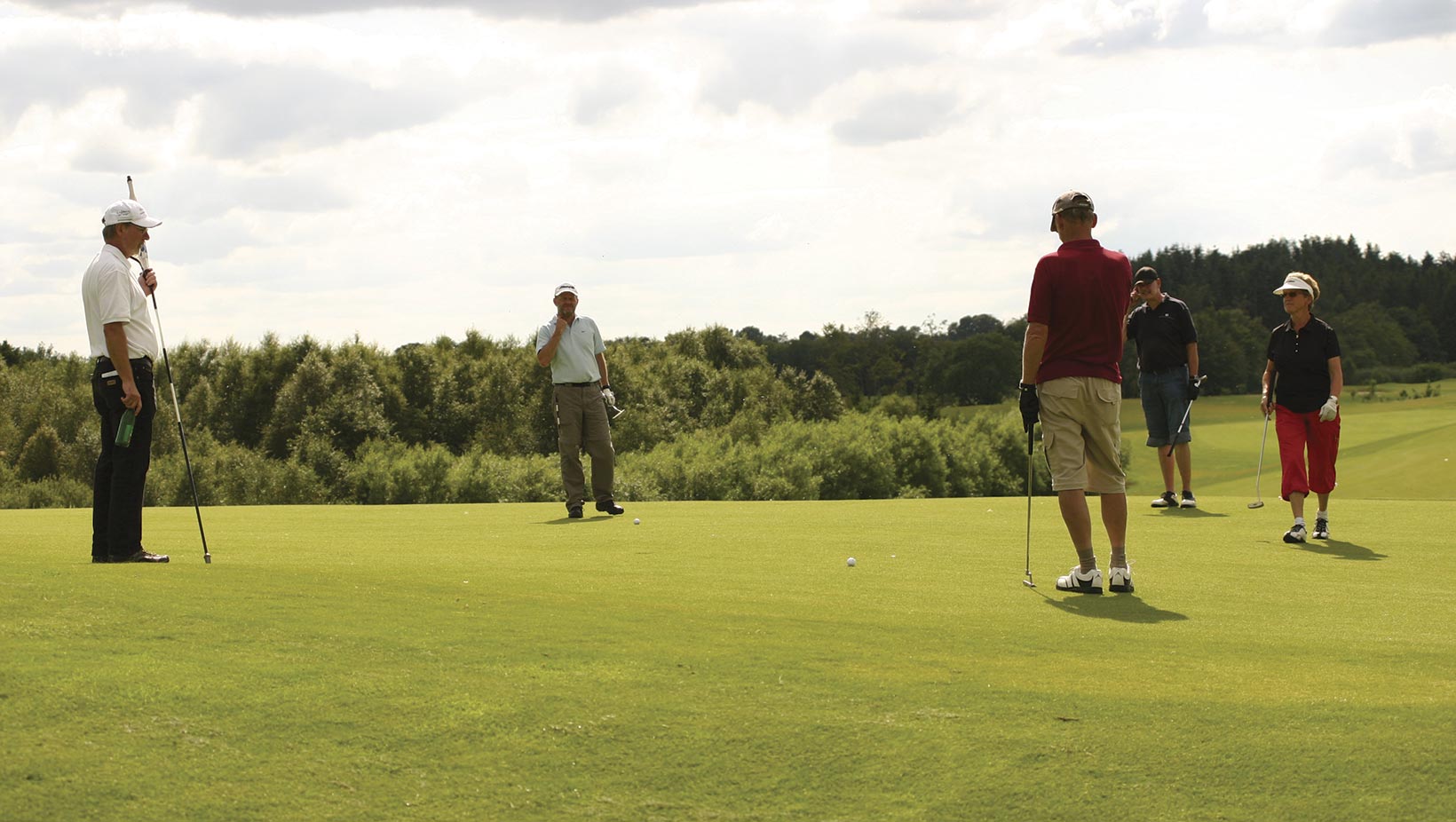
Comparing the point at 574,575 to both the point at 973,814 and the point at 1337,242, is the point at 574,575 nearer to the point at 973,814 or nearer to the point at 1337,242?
the point at 973,814

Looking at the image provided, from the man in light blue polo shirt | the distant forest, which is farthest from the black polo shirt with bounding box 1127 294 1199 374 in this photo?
the distant forest

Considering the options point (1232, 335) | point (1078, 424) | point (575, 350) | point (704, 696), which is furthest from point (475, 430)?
point (1232, 335)

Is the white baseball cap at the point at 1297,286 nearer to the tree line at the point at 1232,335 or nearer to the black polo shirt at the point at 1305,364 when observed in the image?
the black polo shirt at the point at 1305,364

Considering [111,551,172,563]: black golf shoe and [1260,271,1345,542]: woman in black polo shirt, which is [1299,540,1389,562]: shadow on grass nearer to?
[1260,271,1345,542]: woman in black polo shirt

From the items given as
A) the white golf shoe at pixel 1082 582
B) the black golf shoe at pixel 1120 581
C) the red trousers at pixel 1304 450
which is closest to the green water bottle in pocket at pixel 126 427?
the white golf shoe at pixel 1082 582

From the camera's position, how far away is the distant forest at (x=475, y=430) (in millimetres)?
36969

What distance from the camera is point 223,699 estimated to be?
14.8ft

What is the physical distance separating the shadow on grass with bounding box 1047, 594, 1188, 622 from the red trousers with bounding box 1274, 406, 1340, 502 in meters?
4.28

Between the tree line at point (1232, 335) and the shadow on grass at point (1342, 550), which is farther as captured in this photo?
the tree line at point (1232, 335)

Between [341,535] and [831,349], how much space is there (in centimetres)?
6361

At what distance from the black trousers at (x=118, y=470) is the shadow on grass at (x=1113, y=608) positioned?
5627 millimetres

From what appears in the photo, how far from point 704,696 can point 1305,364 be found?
8.64 metres

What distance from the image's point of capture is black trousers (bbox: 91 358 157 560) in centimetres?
823

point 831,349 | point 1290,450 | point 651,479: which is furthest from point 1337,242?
point 1290,450
